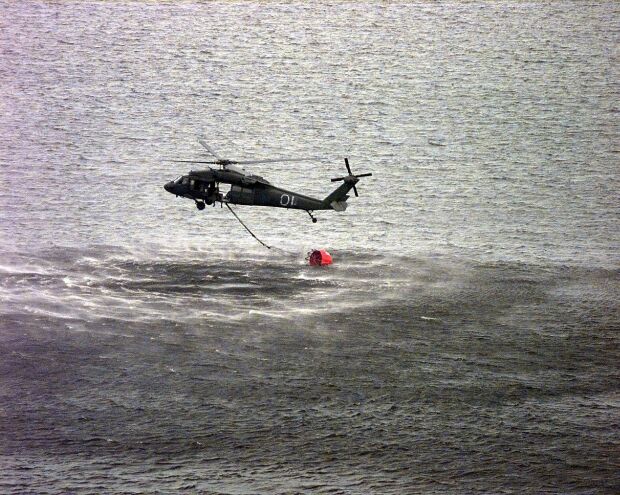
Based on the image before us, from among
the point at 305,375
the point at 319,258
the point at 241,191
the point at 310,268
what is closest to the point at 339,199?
the point at 319,258

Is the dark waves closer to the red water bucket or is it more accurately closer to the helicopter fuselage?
the red water bucket

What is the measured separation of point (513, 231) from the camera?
8650cm

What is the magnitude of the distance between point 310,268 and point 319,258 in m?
0.98

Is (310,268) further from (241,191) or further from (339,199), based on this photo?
(241,191)

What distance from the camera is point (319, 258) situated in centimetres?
7712

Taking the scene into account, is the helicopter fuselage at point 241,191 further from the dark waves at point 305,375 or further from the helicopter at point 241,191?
the dark waves at point 305,375

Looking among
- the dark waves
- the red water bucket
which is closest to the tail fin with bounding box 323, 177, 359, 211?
the red water bucket

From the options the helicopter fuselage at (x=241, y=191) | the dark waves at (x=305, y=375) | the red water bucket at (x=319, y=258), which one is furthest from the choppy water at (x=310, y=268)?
the helicopter fuselage at (x=241, y=191)

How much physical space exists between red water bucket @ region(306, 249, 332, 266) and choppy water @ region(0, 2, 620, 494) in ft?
4.44

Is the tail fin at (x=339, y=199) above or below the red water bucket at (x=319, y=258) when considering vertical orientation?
above

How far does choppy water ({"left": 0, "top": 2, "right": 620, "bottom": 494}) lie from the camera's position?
167 feet

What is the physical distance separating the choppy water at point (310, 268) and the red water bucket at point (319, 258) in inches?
53.2

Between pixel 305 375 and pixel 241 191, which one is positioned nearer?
pixel 305 375

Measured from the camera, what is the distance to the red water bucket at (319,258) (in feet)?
253
